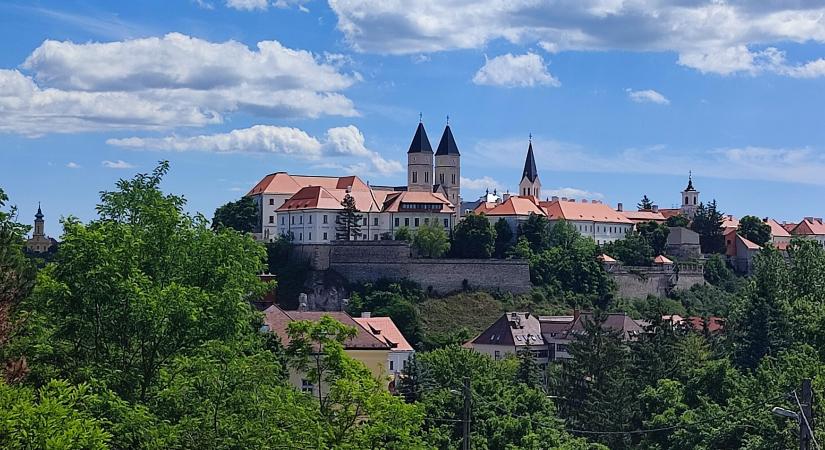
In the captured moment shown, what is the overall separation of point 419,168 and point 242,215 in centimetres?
1690

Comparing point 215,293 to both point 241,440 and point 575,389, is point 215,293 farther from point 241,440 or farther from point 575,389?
point 575,389

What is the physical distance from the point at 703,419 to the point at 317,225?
60.3 metres

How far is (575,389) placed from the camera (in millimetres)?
50125

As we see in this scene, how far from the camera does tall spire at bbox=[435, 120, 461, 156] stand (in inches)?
4218

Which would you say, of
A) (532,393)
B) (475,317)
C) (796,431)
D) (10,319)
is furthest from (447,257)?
(10,319)

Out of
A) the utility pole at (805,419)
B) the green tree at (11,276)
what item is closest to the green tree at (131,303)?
the green tree at (11,276)

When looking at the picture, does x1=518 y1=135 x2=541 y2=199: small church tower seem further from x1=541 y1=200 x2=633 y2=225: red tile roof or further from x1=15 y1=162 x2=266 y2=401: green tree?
x1=15 y1=162 x2=266 y2=401: green tree

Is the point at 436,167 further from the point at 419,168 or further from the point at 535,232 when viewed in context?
the point at 535,232

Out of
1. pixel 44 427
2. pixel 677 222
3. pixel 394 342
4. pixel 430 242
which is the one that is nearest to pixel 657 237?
pixel 677 222

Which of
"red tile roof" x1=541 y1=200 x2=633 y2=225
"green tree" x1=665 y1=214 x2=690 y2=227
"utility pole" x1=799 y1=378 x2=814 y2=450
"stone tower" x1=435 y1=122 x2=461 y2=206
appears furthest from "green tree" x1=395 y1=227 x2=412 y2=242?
"utility pole" x1=799 y1=378 x2=814 y2=450

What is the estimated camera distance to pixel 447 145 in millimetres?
107438

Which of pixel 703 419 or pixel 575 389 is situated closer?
pixel 703 419

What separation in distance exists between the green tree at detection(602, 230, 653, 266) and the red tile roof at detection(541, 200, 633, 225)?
7918 millimetres

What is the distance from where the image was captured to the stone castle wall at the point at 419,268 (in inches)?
3396
